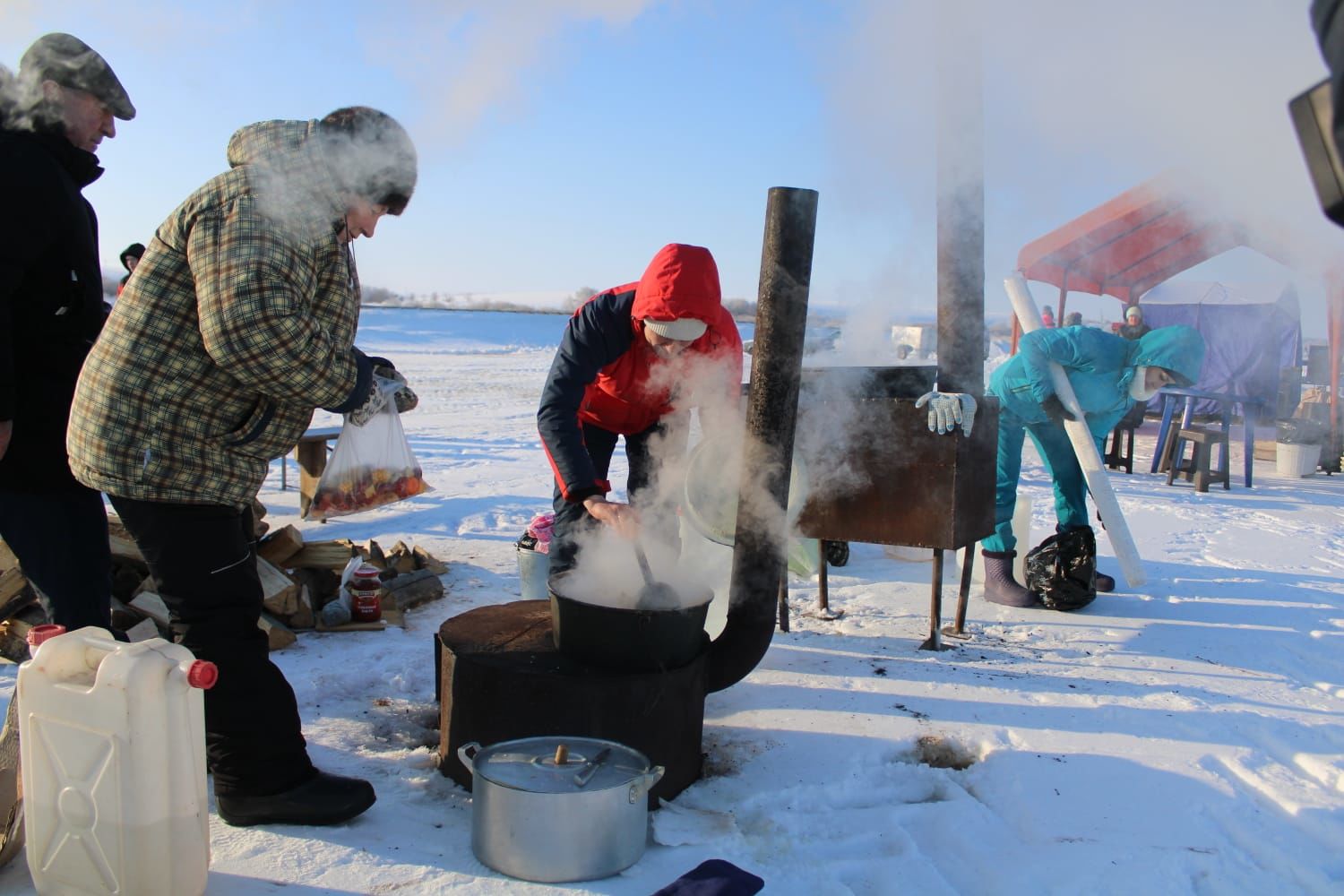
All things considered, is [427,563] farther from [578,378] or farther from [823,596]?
[578,378]

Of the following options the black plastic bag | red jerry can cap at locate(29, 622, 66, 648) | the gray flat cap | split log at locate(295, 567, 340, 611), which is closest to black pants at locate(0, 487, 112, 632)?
red jerry can cap at locate(29, 622, 66, 648)

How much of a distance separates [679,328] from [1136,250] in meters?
11.4

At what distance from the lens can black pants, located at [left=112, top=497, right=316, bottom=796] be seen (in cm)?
237

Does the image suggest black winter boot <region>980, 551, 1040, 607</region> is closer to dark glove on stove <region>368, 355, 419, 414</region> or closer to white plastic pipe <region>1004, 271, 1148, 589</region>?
white plastic pipe <region>1004, 271, 1148, 589</region>

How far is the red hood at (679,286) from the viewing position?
3.27m

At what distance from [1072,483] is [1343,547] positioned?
3132mm

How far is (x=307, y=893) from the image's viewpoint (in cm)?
223

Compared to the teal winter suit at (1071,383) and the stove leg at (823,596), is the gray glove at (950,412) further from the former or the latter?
the teal winter suit at (1071,383)

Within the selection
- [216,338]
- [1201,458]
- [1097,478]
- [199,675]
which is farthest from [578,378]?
[1201,458]

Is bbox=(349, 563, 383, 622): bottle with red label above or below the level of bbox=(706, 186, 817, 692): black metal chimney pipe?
below


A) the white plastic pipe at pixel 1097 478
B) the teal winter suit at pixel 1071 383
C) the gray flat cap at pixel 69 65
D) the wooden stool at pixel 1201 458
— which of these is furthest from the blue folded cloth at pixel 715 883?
the wooden stool at pixel 1201 458

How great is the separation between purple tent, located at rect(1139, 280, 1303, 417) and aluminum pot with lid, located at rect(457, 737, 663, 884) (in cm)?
1094

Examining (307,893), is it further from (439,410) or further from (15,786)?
(439,410)

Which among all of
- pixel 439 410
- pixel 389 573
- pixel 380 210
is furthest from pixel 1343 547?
pixel 439 410
